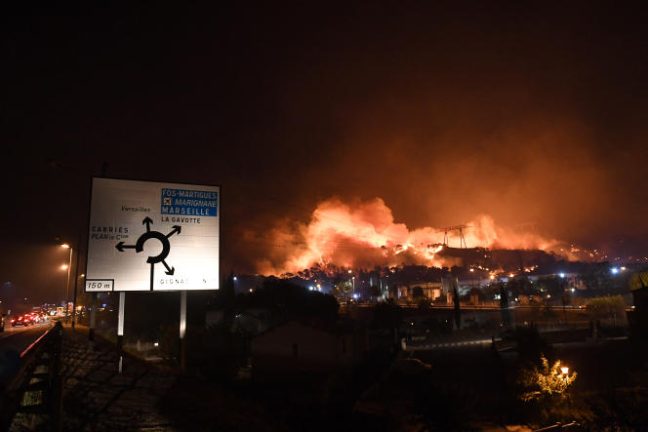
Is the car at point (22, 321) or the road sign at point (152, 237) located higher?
the road sign at point (152, 237)

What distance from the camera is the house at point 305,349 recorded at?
100 feet

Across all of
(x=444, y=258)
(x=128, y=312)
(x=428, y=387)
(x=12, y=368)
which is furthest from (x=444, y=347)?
(x=444, y=258)

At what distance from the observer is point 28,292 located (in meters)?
107

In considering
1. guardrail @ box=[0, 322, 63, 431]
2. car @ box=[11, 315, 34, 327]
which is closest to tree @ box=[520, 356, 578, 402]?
guardrail @ box=[0, 322, 63, 431]

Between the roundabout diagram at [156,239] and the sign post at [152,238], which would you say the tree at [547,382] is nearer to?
the sign post at [152,238]

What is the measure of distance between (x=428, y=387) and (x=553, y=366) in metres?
8.66

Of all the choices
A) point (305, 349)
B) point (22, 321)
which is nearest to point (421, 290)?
point (305, 349)

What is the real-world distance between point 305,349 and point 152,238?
20842mm

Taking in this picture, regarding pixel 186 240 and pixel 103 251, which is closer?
pixel 103 251

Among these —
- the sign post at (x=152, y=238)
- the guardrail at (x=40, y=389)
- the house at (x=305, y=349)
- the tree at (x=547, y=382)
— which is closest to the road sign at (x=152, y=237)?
the sign post at (x=152, y=238)

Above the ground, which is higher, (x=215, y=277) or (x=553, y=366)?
(x=215, y=277)

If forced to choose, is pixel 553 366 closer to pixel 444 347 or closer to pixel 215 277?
pixel 444 347

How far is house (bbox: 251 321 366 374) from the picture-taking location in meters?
30.6

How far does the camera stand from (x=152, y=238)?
13234 millimetres
